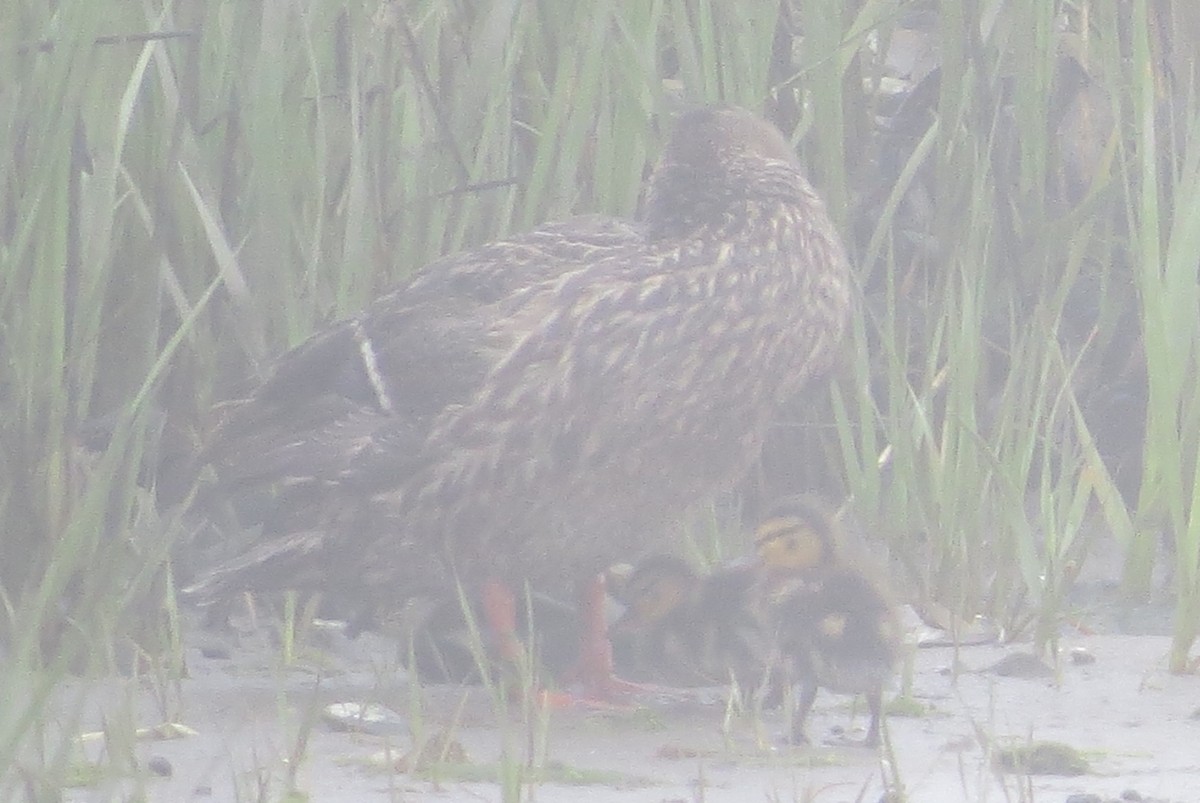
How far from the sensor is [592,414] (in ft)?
12.6

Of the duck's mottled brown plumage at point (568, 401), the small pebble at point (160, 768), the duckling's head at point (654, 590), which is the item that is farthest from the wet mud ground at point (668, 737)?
the duck's mottled brown plumage at point (568, 401)

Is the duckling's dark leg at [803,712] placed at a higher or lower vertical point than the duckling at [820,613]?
lower

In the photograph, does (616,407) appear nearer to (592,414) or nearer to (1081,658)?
(592,414)

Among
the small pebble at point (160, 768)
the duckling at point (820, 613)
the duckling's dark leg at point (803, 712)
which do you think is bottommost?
the duckling's dark leg at point (803, 712)

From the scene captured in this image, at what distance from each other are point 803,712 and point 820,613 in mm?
213

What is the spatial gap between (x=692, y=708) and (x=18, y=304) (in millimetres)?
1296

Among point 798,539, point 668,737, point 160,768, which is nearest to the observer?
point 160,768

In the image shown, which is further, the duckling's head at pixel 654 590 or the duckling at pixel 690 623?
the duckling's head at pixel 654 590

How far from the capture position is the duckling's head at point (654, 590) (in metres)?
4.07

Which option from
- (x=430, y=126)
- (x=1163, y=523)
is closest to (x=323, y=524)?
(x=430, y=126)

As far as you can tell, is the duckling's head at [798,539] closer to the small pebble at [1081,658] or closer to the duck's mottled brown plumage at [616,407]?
the duck's mottled brown plumage at [616,407]

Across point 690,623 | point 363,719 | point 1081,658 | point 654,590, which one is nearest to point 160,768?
point 363,719

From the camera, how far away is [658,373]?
3859 mm

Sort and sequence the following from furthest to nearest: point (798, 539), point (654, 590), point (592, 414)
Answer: point (654, 590) → point (798, 539) → point (592, 414)
